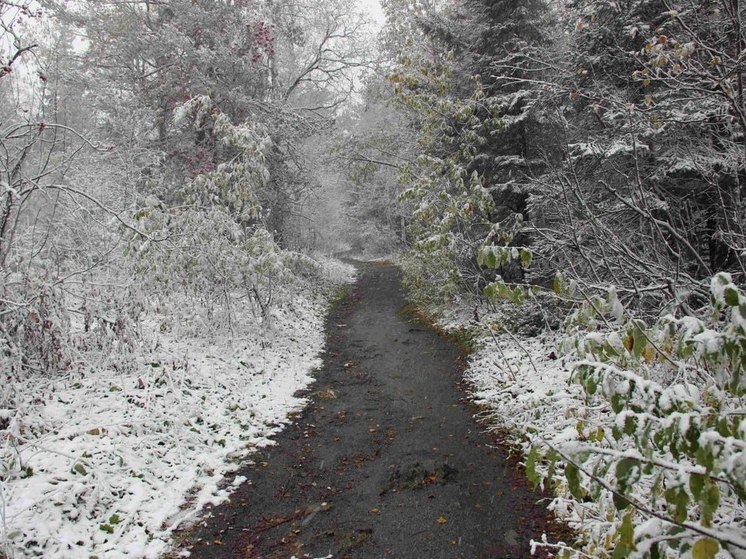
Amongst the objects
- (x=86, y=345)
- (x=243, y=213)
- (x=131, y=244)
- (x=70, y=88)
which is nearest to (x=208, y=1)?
(x=70, y=88)

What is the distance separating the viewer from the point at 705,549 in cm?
154

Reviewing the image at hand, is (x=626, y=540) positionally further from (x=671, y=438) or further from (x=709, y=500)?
(x=671, y=438)

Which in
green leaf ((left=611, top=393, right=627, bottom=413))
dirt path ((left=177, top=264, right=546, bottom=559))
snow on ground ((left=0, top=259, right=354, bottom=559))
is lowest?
dirt path ((left=177, top=264, right=546, bottom=559))

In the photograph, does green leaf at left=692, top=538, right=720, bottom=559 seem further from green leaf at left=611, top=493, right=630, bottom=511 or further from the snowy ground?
green leaf at left=611, top=493, right=630, bottom=511

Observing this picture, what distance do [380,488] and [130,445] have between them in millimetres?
2786

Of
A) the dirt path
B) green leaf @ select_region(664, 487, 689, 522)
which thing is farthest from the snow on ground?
green leaf @ select_region(664, 487, 689, 522)

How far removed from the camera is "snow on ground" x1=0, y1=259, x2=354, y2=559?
3996 millimetres

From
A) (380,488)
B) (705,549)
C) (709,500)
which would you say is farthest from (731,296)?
(380,488)

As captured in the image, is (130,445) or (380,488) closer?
(380,488)

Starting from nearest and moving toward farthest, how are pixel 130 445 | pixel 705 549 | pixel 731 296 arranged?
pixel 705 549 → pixel 731 296 → pixel 130 445

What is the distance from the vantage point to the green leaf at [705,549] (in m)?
1.53

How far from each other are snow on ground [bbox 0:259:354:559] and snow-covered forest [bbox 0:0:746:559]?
0.03 m

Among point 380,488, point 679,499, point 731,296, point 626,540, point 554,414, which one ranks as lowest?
point 380,488

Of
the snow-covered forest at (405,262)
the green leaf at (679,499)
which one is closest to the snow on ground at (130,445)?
the snow-covered forest at (405,262)
